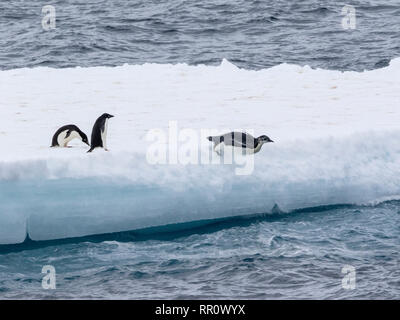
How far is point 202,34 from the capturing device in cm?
2052

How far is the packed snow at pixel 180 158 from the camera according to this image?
8.38m

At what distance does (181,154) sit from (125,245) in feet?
3.83

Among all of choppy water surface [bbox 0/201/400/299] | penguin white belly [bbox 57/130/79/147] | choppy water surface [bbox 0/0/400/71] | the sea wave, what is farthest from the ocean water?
choppy water surface [bbox 0/0/400/71]

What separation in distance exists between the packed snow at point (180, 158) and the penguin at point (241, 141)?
0.33 ft

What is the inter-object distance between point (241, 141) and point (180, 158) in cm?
64

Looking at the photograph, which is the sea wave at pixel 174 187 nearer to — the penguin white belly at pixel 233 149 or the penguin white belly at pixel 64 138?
the penguin white belly at pixel 233 149

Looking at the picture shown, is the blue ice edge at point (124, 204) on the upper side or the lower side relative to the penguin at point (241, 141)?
lower

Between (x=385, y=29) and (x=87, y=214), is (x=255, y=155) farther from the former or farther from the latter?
(x=385, y=29)

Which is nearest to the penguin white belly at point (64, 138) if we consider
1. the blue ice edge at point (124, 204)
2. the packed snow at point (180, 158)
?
the packed snow at point (180, 158)

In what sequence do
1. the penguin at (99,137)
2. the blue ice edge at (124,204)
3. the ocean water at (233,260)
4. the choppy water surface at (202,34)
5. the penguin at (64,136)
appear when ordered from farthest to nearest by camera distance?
the choppy water surface at (202,34), the penguin at (64,136), the penguin at (99,137), the blue ice edge at (124,204), the ocean water at (233,260)

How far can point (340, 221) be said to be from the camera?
8.84m

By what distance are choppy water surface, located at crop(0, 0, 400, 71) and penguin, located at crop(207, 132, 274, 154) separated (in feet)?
28.5

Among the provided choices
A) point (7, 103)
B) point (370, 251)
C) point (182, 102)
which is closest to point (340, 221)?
point (370, 251)
